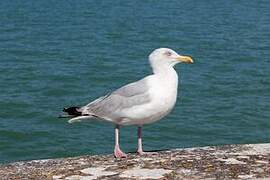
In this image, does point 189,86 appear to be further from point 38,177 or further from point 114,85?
point 38,177

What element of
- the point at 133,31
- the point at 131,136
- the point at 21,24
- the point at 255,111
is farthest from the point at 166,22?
the point at 131,136

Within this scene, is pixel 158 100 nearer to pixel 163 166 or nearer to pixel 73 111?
pixel 163 166

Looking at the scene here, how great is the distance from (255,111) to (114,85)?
4.59 m

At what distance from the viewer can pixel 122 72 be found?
72.8 feet

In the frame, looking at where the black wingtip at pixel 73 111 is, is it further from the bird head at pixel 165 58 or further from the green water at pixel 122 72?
the green water at pixel 122 72

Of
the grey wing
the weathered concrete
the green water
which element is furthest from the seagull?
the green water

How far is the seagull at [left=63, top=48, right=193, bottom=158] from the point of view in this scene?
7.50 meters

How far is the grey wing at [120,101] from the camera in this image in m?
7.57

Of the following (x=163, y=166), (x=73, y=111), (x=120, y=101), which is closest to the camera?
(x=163, y=166)

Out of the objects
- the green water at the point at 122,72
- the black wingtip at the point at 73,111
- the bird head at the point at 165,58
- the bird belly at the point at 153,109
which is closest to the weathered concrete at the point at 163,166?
the bird belly at the point at 153,109

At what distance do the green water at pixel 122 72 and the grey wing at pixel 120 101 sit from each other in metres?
6.24

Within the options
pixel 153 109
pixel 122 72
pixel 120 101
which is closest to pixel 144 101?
pixel 153 109

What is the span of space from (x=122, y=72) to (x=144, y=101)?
1470 cm

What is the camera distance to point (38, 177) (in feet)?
22.5
